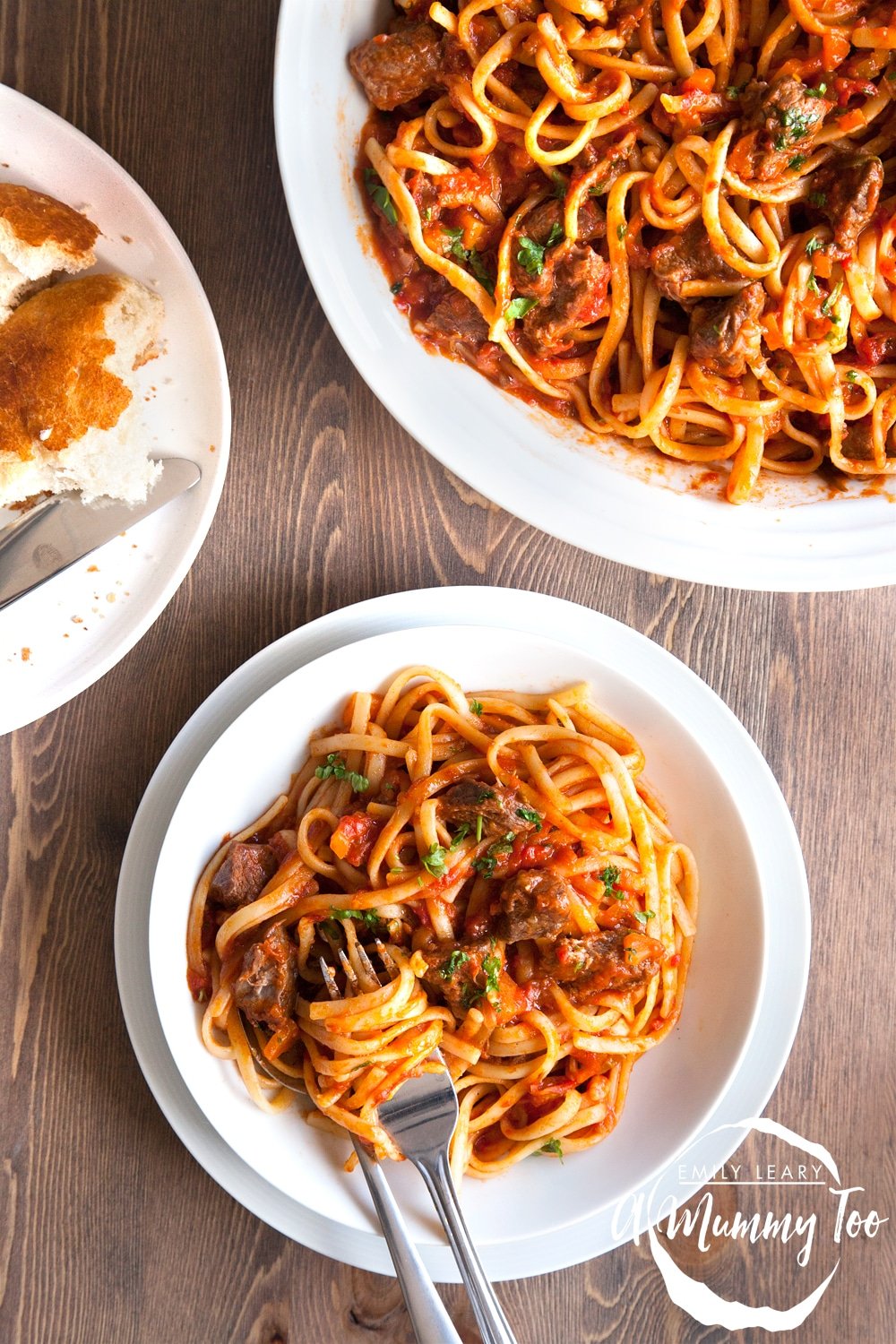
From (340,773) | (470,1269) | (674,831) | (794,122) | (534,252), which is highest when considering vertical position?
(794,122)

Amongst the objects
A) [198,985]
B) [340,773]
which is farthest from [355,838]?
[198,985]

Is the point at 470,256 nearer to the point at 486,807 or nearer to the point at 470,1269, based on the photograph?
the point at 486,807

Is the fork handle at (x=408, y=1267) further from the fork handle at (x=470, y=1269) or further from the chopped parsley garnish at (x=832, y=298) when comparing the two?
the chopped parsley garnish at (x=832, y=298)

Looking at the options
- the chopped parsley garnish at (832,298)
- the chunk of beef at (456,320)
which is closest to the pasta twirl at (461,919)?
the chunk of beef at (456,320)

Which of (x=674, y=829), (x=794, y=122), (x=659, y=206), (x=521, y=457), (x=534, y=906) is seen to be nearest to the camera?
(x=794, y=122)

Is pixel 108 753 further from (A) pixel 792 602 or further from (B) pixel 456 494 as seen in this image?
(A) pixel 792 602

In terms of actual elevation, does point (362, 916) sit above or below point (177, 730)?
below
